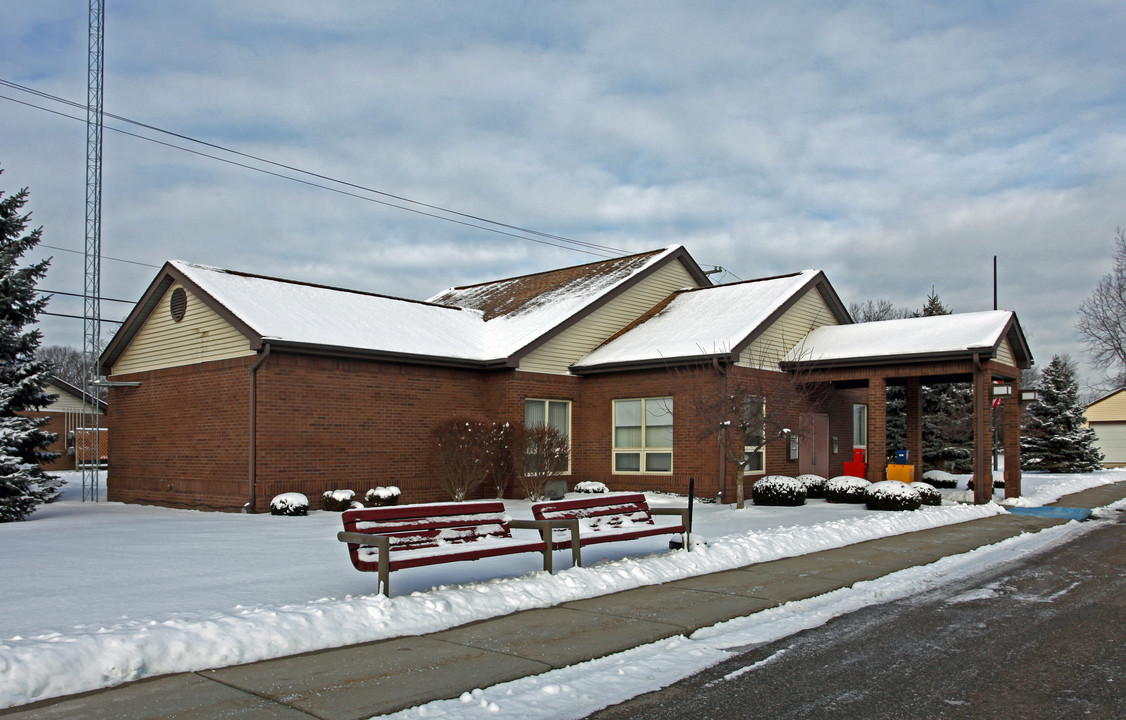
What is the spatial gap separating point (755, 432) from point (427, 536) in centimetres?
1174

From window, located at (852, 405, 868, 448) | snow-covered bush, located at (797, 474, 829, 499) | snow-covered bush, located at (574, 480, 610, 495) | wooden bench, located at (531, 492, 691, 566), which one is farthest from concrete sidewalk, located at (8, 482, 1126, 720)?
window, located at (852, 405, 868, 448)

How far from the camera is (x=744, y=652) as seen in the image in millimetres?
6910

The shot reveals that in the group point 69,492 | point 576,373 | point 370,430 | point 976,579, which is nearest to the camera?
point 976,579

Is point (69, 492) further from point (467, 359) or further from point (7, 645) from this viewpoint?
point (7, 645)

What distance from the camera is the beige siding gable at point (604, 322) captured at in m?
22.1

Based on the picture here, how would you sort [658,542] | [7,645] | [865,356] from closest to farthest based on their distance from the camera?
[7,645]
[658,542]
[865,356]

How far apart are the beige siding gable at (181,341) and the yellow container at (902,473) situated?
15.6 metres

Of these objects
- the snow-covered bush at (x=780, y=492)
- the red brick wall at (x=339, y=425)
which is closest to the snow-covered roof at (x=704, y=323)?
the red brick wall at (x=339, y=425)

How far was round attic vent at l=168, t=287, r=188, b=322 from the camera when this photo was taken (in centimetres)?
2002

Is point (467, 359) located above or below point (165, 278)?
below

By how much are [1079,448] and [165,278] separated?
39.2 meters

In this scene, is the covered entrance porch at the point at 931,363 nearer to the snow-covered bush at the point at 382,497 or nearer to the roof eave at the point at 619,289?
the roof eave at the point at 619,289

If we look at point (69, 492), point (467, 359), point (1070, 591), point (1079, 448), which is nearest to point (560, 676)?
point (1070, 591)

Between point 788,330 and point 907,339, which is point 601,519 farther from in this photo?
point 788,330
